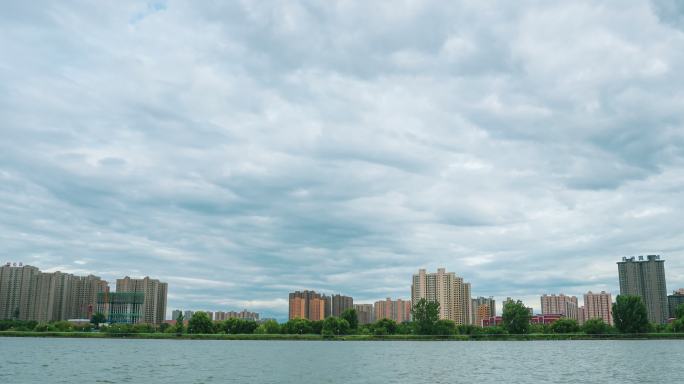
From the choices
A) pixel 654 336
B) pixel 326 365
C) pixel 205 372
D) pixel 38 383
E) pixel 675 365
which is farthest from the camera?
pixel 654 336

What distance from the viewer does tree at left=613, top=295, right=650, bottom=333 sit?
192750 mm

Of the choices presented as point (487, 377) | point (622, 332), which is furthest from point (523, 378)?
point (622, 332)

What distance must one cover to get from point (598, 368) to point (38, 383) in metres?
72.2

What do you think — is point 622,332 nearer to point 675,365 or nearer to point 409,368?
point 675,365

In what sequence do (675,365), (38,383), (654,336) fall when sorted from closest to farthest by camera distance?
(38,383) < (675,365) < (654,336)

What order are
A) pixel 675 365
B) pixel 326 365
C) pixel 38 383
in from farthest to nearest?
pixel 326 365, pixel 675 365, pixel 38 383

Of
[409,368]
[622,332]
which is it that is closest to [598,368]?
[409,368]

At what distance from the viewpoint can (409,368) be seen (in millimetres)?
85125

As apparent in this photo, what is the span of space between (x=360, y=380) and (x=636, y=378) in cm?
3202

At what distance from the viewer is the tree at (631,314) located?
193 metres

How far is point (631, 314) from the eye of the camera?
7603 inches

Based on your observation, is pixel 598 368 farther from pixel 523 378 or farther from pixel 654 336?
pixel 654 336

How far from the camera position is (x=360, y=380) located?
66.6 meters

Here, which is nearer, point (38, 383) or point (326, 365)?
point (38, 383)
